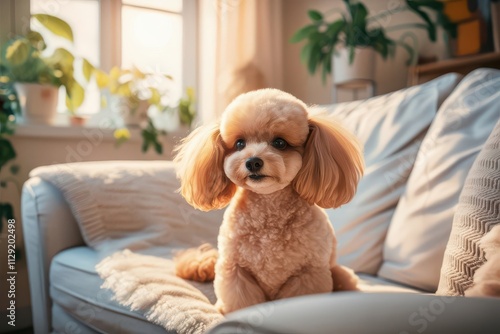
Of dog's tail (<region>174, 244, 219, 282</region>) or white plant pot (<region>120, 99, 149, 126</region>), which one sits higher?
white plant pot (<region>120, 99, 149, 126</region>)

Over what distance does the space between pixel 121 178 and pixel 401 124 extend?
3.50ft

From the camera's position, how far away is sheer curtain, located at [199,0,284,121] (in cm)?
279

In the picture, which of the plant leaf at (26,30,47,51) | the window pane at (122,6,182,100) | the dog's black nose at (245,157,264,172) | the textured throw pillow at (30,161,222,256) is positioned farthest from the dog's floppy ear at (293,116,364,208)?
the window pane at (122,6,182,100)

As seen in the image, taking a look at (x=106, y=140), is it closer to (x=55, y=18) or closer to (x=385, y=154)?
(x=55, y=18)

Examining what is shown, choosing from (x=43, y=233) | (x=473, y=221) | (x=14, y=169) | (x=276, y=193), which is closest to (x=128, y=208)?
(x=43, y=233)

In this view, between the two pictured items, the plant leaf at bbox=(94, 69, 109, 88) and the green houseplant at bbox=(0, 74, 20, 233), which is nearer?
the green houseplant at bbox=(0, 74, 20, 233)

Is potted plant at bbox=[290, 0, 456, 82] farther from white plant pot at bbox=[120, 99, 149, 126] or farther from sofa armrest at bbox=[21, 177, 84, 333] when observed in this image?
sofa armrest at bbox=[21, 177, 84, 333]

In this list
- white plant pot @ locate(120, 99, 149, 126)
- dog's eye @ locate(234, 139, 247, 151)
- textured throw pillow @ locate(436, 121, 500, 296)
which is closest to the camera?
textured throw pillow @ locate(436, 121, 500, 296)

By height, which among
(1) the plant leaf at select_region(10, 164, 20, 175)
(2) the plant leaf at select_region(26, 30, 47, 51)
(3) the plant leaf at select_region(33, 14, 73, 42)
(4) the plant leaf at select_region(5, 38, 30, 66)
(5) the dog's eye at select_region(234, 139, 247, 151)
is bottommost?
(1) the plant leaf at select_region(10, 164, 20, 175)

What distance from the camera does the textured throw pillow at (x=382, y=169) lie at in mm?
1365

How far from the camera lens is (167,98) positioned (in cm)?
289

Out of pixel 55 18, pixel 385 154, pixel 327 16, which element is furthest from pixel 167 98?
pixel 385 154

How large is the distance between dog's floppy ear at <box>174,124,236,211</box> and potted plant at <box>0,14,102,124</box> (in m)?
1.50

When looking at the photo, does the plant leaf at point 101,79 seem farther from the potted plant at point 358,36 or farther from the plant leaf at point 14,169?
the potted plant at point 358,36
